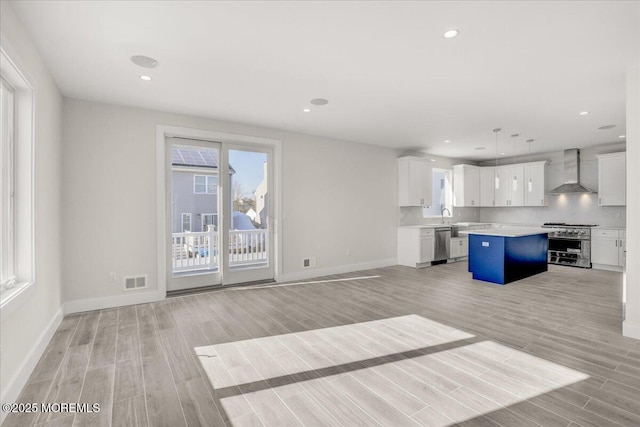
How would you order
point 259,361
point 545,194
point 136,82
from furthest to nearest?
1. point 545,194
2. point 136,82
3. point 259,361

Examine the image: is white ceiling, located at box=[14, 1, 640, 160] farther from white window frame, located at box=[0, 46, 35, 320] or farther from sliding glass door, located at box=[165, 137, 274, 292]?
sliding glass door, located at box=[165, 137, 274, 292]

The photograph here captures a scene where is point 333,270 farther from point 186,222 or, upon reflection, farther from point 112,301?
point 112,301

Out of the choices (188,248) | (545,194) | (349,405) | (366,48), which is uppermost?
(366,48)

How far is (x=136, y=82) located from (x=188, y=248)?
2990mm

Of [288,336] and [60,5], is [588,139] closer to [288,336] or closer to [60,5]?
[288,336]

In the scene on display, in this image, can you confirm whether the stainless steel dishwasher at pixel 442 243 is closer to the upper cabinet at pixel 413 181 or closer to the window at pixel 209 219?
the upper cabinet at pixel 413 181

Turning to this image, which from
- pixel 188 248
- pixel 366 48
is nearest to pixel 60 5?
pixel 366 48

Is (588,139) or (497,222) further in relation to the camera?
(497,222)

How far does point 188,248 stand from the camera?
18.3 feet

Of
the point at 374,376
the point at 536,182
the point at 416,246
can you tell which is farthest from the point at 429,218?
the point at 374,376

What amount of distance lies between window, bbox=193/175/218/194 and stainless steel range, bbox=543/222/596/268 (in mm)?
6734

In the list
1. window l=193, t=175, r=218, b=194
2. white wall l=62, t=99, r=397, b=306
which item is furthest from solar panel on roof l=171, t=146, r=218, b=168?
white wall l=62, t=99, r=397, b=306

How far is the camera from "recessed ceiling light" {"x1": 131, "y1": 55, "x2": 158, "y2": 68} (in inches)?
115

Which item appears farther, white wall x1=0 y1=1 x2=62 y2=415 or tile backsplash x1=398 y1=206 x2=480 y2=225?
tile backsplash x1=398 y1=206 x2=480 y2=225
